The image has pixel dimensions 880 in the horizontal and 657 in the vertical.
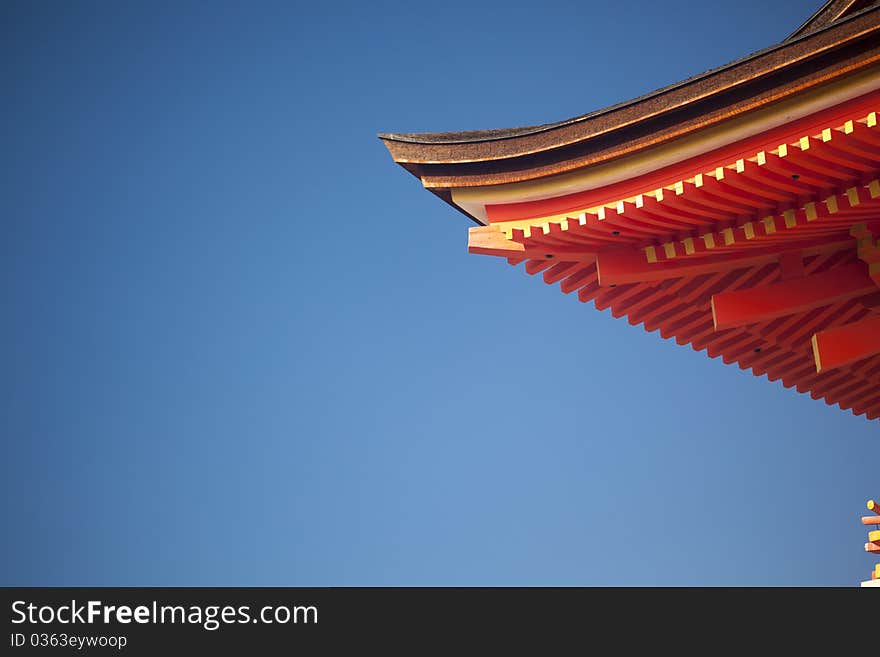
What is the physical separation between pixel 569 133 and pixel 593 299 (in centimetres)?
101

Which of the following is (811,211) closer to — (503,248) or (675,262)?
(675,262)

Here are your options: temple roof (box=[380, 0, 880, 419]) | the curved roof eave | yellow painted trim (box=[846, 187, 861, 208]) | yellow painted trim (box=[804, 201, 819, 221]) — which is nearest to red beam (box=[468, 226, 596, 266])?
temple roof (box=[380, 0, 880, 419])

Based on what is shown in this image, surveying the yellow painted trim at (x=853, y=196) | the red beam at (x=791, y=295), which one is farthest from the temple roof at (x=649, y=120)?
the red beam at (x=791, y=295)

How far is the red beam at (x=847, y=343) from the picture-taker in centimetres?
477

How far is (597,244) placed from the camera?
4.73m

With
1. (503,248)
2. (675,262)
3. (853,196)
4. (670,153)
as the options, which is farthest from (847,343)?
(503,248)

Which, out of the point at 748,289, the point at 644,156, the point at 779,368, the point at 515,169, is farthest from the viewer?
the point at 779,368

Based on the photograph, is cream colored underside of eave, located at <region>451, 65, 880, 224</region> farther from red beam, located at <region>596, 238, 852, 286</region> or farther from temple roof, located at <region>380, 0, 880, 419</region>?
red beam, located at <region>596, 238, 852, 286</region>

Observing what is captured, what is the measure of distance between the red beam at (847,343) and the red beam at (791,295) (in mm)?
136

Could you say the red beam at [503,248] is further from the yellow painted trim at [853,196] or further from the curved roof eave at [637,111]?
the yellow painted trim at [853,196]

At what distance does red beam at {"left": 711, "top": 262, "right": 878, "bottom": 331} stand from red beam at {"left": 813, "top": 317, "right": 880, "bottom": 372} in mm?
136

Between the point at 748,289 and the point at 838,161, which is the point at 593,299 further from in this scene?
the point at 838,161
